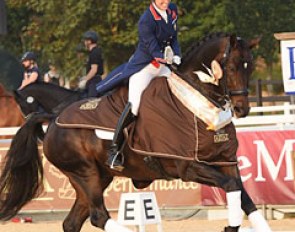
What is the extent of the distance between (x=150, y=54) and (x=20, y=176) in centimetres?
219

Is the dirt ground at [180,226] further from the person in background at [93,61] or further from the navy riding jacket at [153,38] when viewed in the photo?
the navy riding jacket at [153,38]

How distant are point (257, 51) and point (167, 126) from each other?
70.1 feet

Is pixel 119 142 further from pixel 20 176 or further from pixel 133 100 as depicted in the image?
pixel 20 176

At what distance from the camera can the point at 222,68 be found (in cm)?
927

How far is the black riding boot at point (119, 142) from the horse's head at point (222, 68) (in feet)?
2.21

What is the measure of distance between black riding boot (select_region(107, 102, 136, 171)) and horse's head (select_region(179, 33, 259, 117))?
67 cm

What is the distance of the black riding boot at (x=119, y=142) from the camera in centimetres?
992

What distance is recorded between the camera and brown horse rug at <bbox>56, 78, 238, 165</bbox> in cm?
932

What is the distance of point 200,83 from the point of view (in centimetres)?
948

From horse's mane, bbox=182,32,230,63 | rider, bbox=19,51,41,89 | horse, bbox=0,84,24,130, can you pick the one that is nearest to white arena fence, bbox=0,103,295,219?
rider, bbox=19,51,41,89

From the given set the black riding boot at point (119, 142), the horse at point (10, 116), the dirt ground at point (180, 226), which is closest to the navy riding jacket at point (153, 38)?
the black riding boot at point (119, 142)

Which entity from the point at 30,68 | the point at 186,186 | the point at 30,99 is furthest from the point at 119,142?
the point at 30,68

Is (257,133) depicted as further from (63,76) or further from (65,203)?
(63,76)

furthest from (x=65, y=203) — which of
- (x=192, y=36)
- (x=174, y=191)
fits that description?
(x=192, y=36)
